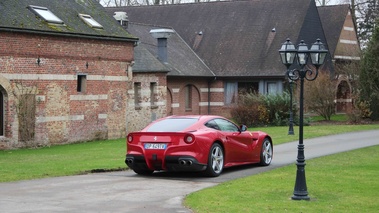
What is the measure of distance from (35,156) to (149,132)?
7.66 meters

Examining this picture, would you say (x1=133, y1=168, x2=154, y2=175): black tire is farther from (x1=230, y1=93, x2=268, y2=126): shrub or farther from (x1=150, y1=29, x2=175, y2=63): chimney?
(x1=150, y1=29, x2=175, y2=63): chimney

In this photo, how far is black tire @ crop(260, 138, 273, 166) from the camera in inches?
726

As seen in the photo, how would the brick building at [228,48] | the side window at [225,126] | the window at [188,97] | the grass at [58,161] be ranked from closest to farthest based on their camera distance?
the grass at [58,161] < the side window at [225,126] < the brick building at [228,48] < the window at [188,97]

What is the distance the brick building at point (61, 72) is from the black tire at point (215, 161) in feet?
40.6

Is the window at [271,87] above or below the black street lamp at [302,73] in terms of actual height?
above

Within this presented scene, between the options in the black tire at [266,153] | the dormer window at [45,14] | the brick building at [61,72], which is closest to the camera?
the black tire at [266,153]

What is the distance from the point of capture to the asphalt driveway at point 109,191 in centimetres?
1188

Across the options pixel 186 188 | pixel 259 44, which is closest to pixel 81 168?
pixel 186 188

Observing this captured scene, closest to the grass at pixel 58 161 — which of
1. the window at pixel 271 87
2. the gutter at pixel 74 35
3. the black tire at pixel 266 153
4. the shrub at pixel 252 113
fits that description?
the black tire at pixel 266 153

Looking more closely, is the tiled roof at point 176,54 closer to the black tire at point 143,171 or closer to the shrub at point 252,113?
the shrub at point 252,113

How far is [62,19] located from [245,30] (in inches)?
792

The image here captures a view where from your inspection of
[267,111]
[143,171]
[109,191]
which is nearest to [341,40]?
[267,111]

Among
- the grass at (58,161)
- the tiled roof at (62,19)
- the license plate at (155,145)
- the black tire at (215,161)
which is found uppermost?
the tiled roof at (62,19)

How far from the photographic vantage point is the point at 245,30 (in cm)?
4772
